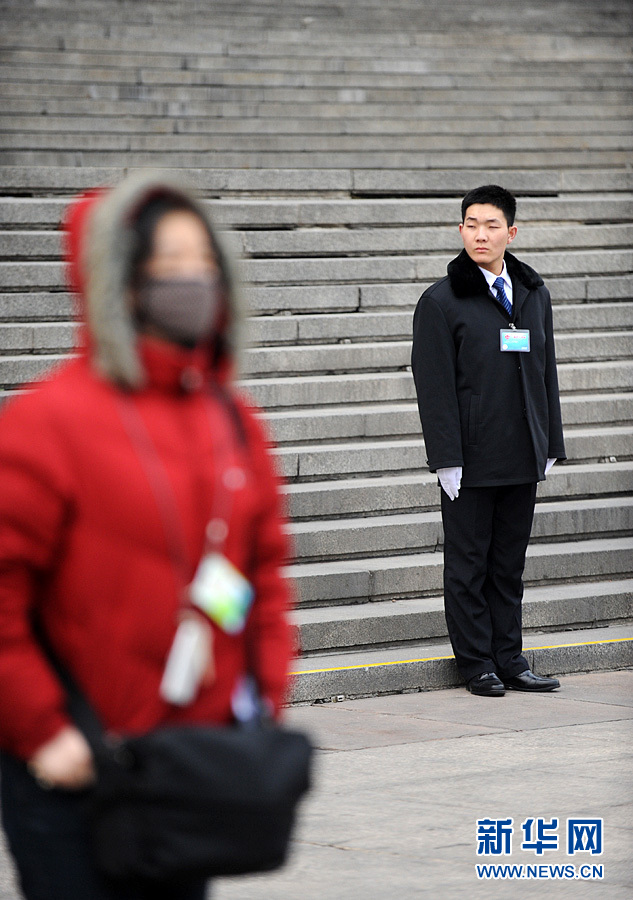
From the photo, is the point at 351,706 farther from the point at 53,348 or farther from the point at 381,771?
the point at 53,348

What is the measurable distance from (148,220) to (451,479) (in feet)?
13.5

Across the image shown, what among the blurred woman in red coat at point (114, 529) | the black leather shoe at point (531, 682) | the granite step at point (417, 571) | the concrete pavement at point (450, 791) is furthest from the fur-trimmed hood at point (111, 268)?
the granite step at point (417, 571)

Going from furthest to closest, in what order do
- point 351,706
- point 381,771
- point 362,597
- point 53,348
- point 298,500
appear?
point 53,348
point 298,500
point 362,597
point 351,706
point 381,771

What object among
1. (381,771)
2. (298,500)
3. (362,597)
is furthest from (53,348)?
(381,771)

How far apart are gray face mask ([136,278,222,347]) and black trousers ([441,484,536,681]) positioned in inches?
167

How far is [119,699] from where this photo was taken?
2.21m

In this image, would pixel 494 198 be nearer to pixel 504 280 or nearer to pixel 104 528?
pixel 504 280

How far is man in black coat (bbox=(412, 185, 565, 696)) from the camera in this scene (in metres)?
6.37

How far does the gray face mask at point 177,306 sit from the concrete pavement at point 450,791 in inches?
82.0

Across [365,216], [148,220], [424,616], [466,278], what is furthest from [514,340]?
[148,220]

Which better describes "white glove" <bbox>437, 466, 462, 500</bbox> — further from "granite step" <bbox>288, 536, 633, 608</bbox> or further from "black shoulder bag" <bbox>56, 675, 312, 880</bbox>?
"black shoulder bag" <bbox>56, 675, 312, 880</bbox>

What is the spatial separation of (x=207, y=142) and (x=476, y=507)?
7.15 meters

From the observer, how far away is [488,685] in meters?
6.43

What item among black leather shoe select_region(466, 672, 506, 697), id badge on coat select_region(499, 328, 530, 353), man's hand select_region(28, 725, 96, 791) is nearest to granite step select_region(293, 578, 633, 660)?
black leather shoe select_region(466, 672, 506, 697)
